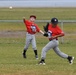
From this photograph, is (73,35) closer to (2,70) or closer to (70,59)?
(70,59)

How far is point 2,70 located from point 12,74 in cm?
74

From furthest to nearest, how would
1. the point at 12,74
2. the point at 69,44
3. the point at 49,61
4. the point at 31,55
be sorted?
1. the point at 69,44
2. the point at 31,55
3. the point at 49,61
4. the point at 12,74

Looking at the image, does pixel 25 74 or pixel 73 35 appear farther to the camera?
pixel 73 35

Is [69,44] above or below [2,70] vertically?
below

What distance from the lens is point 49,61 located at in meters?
15.1

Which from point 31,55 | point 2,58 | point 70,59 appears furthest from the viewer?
point 31,55

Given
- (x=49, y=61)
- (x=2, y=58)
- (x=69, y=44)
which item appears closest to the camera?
(x=49, y=61)

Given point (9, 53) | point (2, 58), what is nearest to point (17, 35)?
point (9, 53)

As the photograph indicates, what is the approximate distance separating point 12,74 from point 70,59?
117 inches

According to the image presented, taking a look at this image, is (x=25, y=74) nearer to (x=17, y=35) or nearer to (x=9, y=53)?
(x=9, y=53)

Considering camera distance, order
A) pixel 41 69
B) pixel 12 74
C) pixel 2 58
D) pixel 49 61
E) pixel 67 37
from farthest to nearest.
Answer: pixel 67 37 < pixel 2 58 < pixel 49 61 < pixel 41 69 < pixel 12 74

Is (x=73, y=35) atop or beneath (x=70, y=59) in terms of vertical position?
beneath

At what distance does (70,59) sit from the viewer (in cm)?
1409

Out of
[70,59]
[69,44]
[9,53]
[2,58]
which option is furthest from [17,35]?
[70,59]
